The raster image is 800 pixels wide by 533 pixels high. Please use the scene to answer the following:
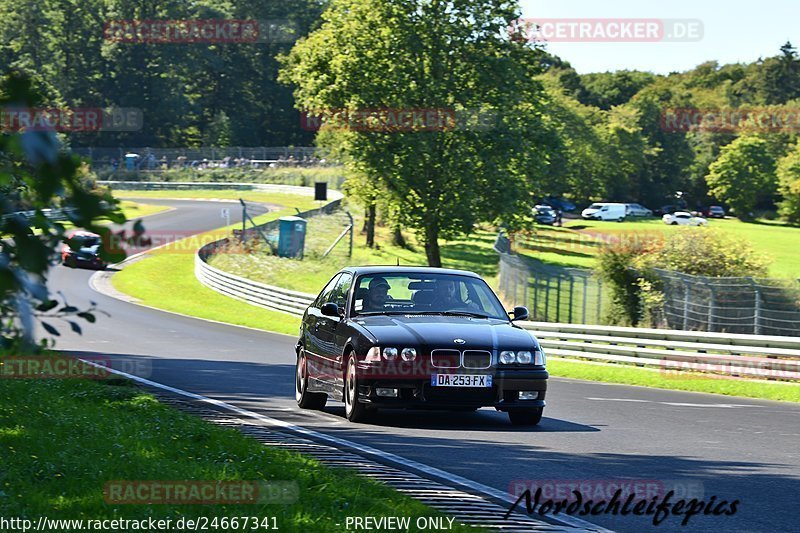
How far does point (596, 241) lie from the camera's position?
8338cm

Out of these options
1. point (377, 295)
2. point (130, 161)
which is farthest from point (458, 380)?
point (130, 161)

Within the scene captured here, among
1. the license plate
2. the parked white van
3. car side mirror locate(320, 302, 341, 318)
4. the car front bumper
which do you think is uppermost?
car side mirror locate(320, 302, 341, 318)

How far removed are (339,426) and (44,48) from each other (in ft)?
393

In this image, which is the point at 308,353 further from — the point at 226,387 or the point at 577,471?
the point at 577,471

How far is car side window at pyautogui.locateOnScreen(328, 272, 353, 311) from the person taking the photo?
13.6 metres

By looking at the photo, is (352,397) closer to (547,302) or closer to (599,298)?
(599,298)

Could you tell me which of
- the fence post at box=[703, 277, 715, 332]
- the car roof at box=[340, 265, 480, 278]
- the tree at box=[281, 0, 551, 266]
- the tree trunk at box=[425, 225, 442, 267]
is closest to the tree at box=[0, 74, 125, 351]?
the car roof at box=[340, 265, 480, 278]

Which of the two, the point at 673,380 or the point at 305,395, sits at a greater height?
the point at 305,395

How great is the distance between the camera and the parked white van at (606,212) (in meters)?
116

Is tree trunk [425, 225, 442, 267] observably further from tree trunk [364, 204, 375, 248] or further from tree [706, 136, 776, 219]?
tree [706, 136, 776, 219]

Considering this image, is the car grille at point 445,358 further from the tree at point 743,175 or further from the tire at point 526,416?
the tree at point 743,175

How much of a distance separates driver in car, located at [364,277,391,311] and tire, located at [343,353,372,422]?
3.19 ft

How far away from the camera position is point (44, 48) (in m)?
124

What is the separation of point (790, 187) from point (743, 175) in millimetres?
7163
